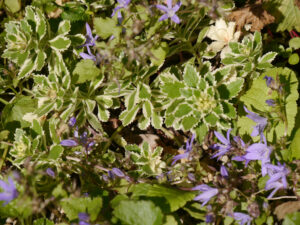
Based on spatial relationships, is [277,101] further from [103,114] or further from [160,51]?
[103,114]

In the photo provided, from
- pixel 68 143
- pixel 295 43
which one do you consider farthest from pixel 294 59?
pixel 68 143

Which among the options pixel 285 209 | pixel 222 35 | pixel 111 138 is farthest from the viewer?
pixel 222 35

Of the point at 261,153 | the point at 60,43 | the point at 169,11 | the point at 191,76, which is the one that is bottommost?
the point at 261,153

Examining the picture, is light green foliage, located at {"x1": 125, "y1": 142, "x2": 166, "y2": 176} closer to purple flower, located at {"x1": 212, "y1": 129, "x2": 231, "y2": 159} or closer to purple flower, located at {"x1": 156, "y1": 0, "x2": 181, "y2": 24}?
purple flower, located at {"x1": 212, "y1": 129, "x2": 231, "y2": 159}

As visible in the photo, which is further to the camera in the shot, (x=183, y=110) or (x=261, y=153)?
(x=183, y=110)

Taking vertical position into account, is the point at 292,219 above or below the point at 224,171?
below

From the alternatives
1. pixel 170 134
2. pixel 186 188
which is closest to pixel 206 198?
pixel 186 188

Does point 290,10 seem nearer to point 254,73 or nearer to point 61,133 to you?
point 254,73
